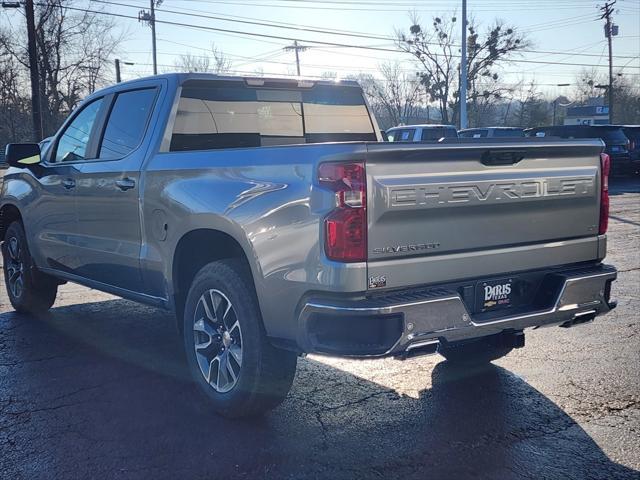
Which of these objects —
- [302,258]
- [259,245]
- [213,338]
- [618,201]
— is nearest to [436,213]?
[302,258]

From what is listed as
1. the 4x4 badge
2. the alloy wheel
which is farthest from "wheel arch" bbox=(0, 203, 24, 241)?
the 4x4 badge

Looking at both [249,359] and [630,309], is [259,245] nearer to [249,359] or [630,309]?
[249,359]

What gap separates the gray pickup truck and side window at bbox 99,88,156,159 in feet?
0.05

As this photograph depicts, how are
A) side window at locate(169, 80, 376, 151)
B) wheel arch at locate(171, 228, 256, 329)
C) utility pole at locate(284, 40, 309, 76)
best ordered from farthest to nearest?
utility pole at locate(284, 40, 309, 76) < side window at locate(169, 80, 376, 151) < wheel arch at locate(171, 228, 256, 329)

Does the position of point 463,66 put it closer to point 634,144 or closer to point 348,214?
point 634,144

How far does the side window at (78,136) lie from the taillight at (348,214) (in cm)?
303

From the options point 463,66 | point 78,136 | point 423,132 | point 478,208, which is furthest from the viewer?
point 463,66

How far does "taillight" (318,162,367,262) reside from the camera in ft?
10.4

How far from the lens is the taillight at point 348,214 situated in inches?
124

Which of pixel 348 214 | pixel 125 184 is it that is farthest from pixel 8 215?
pixel 348 214

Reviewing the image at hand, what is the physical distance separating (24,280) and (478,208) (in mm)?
4670

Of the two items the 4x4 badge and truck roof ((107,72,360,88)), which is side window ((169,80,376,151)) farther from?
the 4x4 badge

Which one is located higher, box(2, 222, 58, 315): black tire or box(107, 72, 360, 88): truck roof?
box(107, 72, 360, 88): truck roof

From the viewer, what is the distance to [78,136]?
568 cm
